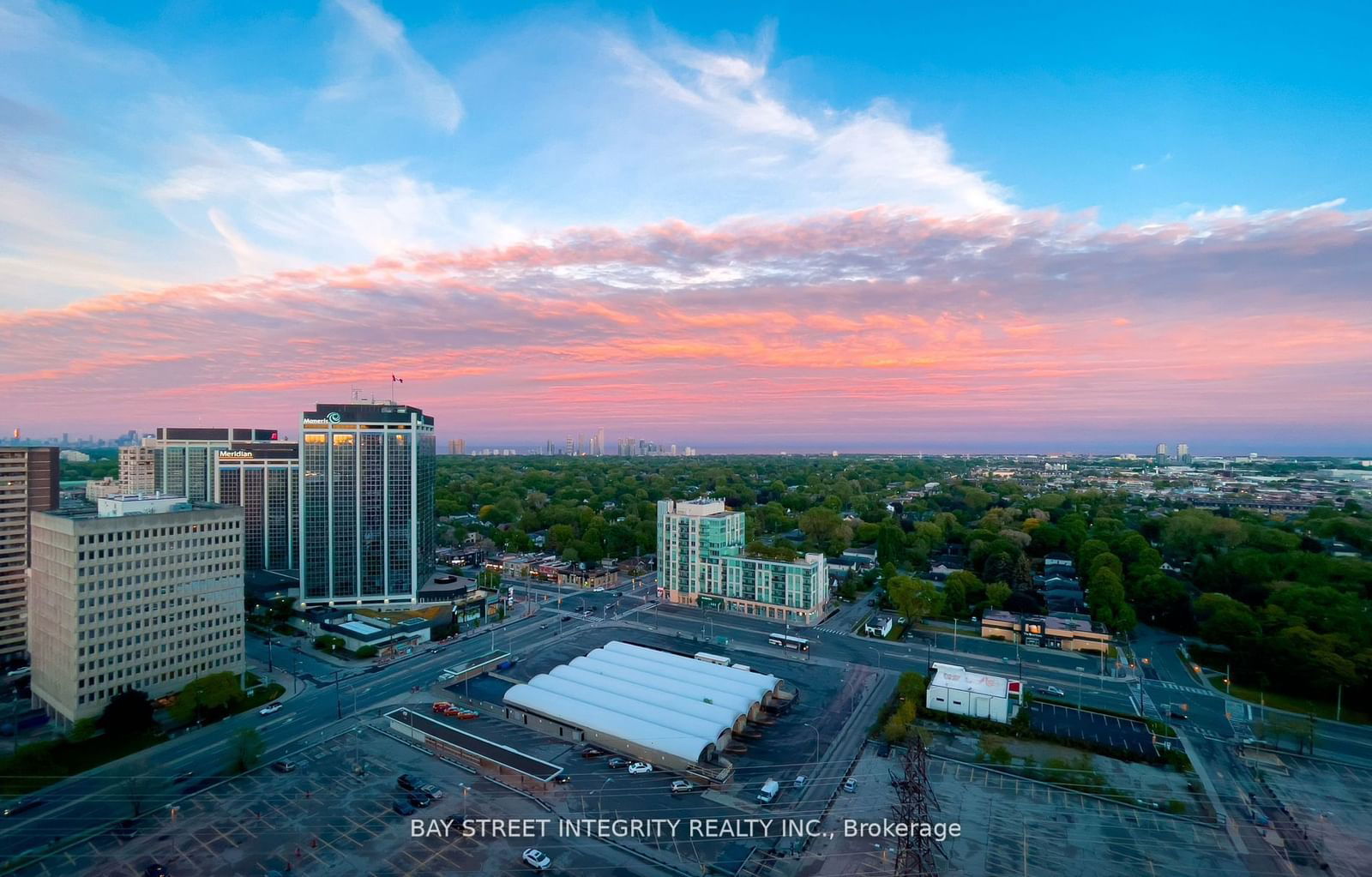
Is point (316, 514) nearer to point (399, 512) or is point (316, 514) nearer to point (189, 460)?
point (399, 512)

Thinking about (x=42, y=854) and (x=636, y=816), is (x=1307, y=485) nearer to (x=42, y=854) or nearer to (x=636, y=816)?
(x=636, y=816)

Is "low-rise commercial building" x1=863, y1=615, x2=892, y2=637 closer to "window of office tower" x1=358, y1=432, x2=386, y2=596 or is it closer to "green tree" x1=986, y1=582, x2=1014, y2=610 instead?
"green tree" x1=986, y1=582, x2=1014, y2=610

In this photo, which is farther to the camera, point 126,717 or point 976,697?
point 976,697

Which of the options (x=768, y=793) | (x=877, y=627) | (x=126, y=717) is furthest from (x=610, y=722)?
(x=877, y=627)

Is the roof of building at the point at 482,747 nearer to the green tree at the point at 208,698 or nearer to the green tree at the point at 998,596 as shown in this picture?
the green tree at the point at 208,698

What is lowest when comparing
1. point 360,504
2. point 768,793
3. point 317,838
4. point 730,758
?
point 730,758

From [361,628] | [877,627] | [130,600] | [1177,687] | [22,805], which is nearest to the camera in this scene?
[22,805]

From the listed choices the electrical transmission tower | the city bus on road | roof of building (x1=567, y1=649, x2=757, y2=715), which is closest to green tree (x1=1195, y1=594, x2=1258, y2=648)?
the city bus on road
